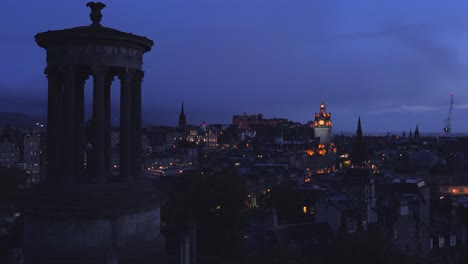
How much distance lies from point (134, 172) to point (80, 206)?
2.99 m

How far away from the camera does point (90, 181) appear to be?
18.6 metres

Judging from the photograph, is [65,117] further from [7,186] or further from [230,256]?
[7,186]

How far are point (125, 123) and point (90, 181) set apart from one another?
2549 millimetres

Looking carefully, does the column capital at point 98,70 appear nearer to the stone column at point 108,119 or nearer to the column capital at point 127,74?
the column capital at point 127,74

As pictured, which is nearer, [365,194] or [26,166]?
[365,194]

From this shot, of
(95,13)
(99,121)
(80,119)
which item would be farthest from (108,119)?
(95,13)

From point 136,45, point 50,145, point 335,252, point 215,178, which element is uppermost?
point 136,45

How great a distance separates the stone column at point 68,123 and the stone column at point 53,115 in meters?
0.76

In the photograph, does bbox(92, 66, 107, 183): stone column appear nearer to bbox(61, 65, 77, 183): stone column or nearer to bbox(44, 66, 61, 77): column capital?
bbox(61, 65, 77, 183): stone column

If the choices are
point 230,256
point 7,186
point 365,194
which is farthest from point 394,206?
point 7,186

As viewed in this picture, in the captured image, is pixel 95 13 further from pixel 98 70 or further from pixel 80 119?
pixel 80 119

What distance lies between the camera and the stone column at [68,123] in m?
18.3

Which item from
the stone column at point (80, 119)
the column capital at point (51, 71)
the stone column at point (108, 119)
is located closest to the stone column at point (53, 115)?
the column capital at point (51, 71)

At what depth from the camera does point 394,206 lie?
56.0 metres
